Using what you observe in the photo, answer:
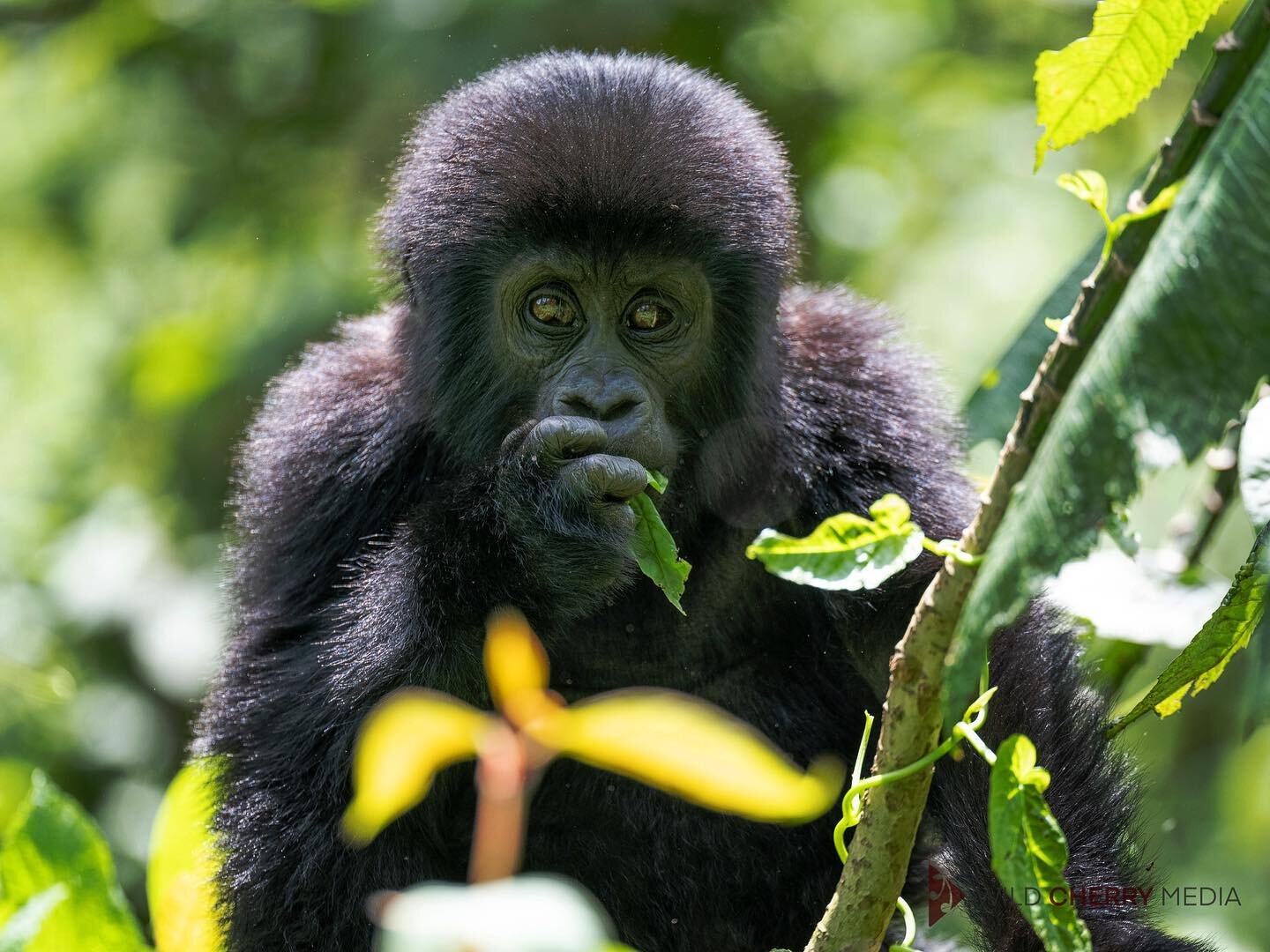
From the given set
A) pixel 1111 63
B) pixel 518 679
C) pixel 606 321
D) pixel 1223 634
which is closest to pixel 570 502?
pixel 606 321

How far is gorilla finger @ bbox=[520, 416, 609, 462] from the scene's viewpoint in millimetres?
2486

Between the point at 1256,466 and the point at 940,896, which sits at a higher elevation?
the point at 1256,466

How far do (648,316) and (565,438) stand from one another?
1.68 ft

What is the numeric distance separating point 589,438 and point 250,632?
1.11 metres

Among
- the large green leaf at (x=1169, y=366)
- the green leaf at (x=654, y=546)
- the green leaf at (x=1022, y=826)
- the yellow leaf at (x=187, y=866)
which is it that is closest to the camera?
the large green leaf at (x=1169, y=366)

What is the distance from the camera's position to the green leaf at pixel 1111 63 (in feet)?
4.74

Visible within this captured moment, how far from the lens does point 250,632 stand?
10.5ft

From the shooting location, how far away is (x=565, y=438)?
8.16 feet

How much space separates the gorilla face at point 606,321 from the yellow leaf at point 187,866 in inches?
40.4

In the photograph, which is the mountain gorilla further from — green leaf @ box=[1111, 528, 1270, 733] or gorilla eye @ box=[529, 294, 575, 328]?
green leaf @ box=[1111, 528, 1270, 733]

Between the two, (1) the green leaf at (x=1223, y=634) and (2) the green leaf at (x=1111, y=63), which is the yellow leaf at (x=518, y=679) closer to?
(2) the green leaf at (x=1111, y=63)

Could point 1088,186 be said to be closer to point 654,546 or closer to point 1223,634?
point 1223,634

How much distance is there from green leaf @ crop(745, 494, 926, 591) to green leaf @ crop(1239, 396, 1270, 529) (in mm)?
428

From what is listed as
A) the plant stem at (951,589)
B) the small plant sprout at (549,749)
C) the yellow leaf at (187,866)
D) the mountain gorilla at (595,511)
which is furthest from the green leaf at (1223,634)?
the yellow leaf at (187,866)
